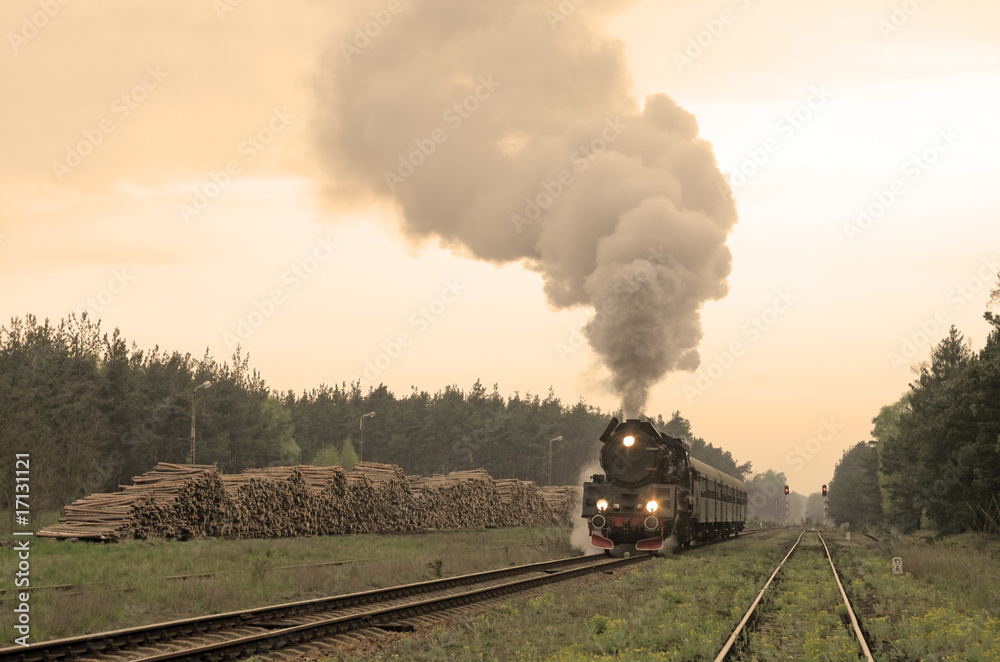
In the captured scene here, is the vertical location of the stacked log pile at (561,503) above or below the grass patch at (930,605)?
below

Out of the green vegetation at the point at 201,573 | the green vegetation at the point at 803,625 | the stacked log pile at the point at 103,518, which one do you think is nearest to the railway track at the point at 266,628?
the green vegetation at the point at 201,573

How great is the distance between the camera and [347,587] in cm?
1845

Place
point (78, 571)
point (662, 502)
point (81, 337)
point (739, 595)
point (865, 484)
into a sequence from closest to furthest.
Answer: point (739, 595) < point (78, 571) < point (662, 502) < point (81, 337) < point (865, 484)

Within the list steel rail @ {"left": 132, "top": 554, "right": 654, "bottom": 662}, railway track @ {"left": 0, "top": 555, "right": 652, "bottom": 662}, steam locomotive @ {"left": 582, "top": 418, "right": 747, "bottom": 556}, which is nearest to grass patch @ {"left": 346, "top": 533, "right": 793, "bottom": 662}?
steel rail @ {"left": 132, "top": 554, "right": 654, "bottom": 662}

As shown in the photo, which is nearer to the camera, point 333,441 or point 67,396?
point 67,396

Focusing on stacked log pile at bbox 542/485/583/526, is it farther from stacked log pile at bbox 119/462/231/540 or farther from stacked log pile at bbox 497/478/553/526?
stacked log pile at bbox 119/462/231/540

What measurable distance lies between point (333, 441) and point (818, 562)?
9682cm

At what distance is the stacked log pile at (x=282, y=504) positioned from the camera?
27047mm

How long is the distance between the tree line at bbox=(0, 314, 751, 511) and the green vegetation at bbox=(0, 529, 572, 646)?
26.3ft

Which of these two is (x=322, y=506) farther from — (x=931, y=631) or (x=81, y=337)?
(x=81, y=337)

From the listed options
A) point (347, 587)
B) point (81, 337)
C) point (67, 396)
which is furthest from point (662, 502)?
point (81, 337)

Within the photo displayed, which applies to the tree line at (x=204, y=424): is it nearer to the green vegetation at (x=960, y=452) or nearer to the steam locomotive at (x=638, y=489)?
the steam locomotive at (x=638, y=489)

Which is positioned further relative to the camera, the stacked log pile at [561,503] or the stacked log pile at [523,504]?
the stacked log pile at [561,503]

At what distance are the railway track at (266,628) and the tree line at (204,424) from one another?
14269 millimetres
